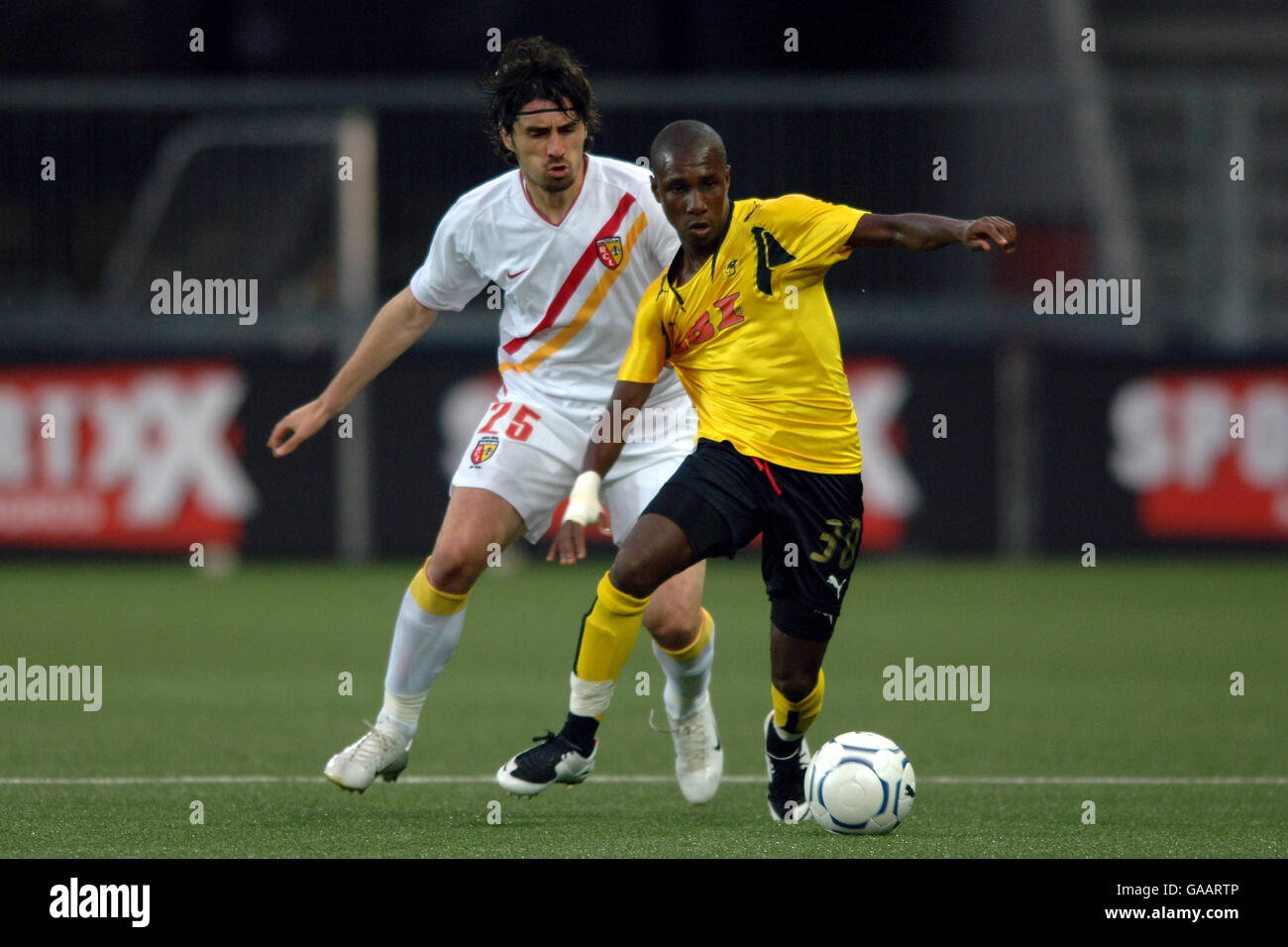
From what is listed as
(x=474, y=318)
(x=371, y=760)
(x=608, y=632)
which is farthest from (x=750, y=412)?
(x=474, y=318)

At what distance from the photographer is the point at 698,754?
670 centimetres

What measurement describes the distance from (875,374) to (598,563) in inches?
98.3

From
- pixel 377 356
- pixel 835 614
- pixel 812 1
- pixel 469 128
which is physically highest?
pixel 812 1

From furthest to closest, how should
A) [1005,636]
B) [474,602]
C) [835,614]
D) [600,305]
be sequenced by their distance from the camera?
[474,602] < [1005,636] < [600,305] < [835,614]

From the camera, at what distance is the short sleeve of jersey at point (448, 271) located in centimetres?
673

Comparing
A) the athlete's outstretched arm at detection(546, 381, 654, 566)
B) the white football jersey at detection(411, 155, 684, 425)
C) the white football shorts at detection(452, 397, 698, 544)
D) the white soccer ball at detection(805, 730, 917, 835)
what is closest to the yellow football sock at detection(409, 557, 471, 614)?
the white football shorts at detection(452, 397, 698, 544)

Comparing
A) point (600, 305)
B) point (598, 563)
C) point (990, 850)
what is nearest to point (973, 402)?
point (598, 563)

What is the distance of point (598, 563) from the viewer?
15305 mm

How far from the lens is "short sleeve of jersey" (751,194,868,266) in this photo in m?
5.96

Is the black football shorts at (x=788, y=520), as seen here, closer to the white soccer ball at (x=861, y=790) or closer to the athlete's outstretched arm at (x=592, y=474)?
the athlete's outstretched arm at (x=592, y=474)

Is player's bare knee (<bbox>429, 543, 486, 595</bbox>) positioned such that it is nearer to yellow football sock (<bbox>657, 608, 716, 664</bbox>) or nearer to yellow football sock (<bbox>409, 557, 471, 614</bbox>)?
yellow football sock (<bbox>409, 557, 471, 614</bbox>)

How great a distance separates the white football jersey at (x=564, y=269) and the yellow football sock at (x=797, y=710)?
1192 millimetres

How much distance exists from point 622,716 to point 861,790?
317cm

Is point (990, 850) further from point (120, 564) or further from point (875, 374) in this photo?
point (120, 564)
